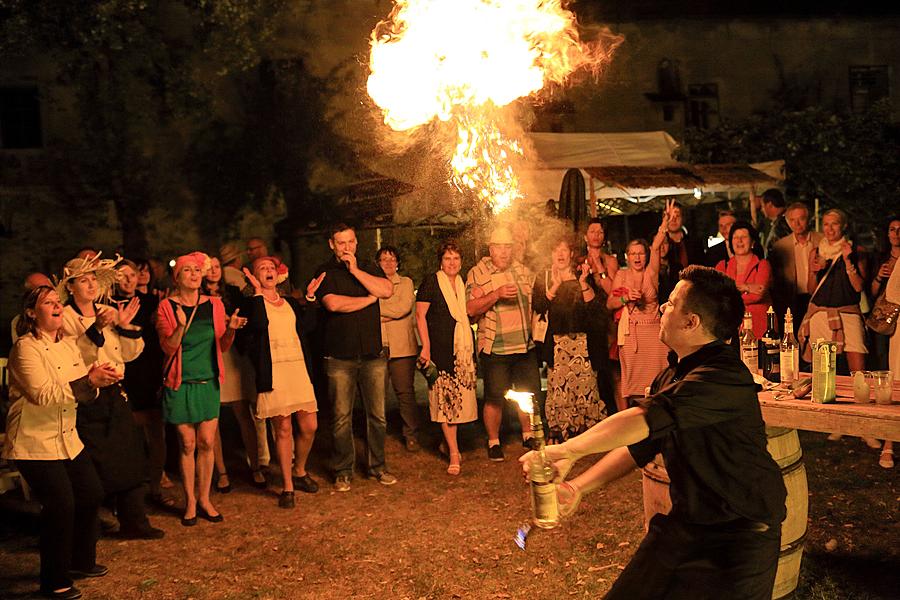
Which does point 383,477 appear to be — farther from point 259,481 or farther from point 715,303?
point 715,303

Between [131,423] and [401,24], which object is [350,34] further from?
[131,423]

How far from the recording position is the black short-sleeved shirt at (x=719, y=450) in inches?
111

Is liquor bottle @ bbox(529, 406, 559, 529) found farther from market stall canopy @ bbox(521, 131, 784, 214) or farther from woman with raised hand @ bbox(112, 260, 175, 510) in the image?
market stall canopy @ bbox(521, 131, 784, 214)

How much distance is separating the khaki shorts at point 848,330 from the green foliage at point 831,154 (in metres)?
10.4

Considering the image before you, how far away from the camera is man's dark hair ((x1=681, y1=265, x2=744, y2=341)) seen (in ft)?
9.91

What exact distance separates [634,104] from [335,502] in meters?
16.6

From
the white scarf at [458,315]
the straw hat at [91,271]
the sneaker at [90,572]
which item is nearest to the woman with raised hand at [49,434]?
the sneaker at [90,572]

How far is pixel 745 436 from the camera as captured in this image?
114 inches

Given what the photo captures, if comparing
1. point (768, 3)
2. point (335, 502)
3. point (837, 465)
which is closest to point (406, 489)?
point (335, 502)

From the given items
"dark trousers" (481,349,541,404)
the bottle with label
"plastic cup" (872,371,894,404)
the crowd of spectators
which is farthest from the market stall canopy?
"plastic cup" (872,371,894,404)

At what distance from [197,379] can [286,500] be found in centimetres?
121

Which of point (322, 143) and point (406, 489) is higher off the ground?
point (322, 143)

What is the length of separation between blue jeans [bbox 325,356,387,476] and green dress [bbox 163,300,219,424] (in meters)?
1.01

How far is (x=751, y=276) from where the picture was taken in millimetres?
7633
